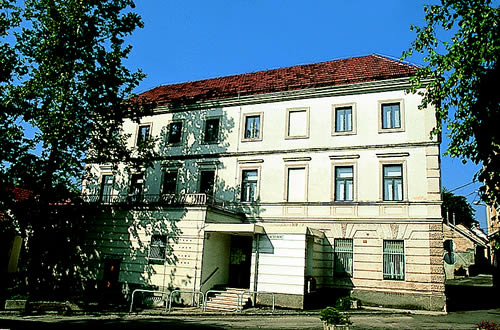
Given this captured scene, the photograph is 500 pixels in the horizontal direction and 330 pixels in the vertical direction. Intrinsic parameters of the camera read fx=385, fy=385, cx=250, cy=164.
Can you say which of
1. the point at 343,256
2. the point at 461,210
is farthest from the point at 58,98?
the point at 461,210

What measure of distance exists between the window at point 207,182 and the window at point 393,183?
36.1ft

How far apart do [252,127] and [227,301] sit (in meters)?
11.4

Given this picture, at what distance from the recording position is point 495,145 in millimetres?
9438

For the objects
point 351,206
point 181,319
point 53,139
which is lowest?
point 181,319

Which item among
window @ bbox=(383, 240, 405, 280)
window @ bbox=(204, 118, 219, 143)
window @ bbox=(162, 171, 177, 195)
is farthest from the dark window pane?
window @ bbox=(383, 240, 405, 280)

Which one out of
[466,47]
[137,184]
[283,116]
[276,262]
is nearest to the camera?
[466,47]

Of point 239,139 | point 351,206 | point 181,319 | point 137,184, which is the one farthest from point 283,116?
point 181,319

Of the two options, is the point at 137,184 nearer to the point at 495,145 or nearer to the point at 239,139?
the point at 239,139

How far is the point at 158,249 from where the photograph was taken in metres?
22.0

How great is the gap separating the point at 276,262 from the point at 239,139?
9.29 meters

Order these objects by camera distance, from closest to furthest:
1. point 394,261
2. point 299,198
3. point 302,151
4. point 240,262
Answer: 1. point 394,261
2. point 240,262
3. point 299,198
4. point 302,151

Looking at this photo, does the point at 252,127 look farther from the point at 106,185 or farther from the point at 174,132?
the point at 106,185

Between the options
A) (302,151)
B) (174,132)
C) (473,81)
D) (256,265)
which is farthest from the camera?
(174,132)

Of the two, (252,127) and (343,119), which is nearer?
(343,119)
